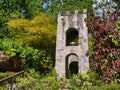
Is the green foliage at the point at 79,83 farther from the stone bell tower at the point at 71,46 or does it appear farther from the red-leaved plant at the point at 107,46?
the stone bell tower at the point at 71,46

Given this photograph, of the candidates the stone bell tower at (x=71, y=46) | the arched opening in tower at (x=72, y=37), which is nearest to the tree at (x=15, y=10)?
the arched opening in tower at (x=72, y=37)

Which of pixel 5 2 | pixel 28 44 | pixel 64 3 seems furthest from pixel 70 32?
pixel 64 3

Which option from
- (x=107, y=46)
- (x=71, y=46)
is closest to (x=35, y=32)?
(x=71, y=46)

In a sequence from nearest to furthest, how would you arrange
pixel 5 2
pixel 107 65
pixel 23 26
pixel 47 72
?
pixel 107 65
pixel 47 72
pixel 23 26
pixel 5 2

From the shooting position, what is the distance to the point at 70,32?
79.3 feet

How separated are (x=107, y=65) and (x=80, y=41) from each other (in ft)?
33.9

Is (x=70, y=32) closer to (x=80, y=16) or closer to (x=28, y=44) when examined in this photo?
(x=80, y=16)

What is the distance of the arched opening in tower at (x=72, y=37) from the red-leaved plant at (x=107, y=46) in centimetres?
1016

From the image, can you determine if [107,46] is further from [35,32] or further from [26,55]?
[35,32]

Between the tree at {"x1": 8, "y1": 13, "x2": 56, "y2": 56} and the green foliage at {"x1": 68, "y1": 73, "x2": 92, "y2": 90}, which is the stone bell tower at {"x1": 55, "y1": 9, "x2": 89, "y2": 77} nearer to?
the tree at {"x1": 8, "y1": 13, "x2": 56, "y2": 56}

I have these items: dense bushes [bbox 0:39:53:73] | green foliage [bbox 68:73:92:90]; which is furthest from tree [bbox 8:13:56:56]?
green foliage [bbox 68:73:92:90]

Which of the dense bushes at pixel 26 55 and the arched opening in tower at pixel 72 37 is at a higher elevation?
the arched opening in tower at pixel 72 37

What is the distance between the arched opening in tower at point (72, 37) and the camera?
78.3 feet

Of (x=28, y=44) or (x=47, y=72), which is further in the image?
(x=28, y=44)
